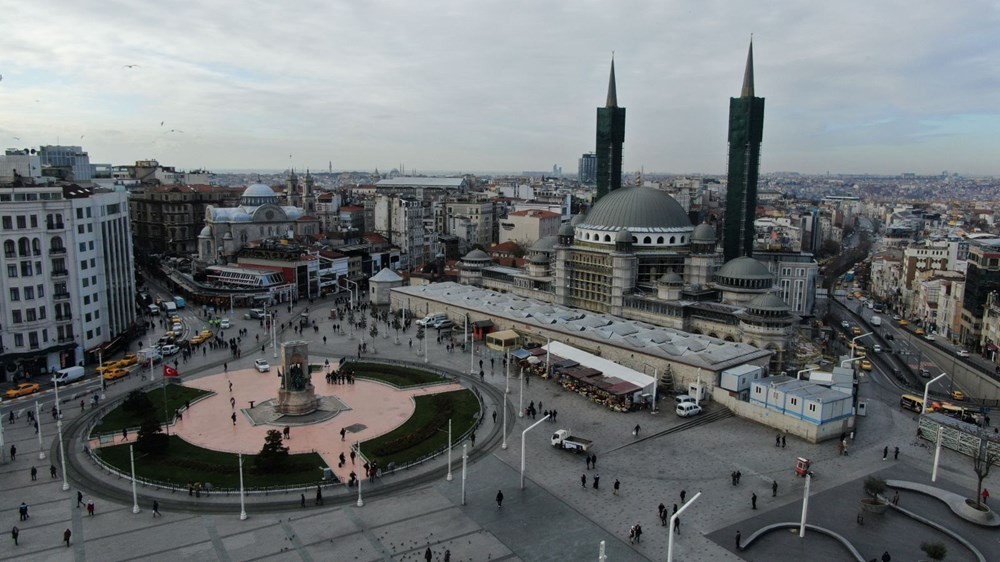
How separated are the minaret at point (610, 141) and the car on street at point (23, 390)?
76571 mm

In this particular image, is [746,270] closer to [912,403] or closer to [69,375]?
[912,403]

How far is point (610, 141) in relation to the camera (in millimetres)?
102688

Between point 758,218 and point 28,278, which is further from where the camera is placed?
point 758,218

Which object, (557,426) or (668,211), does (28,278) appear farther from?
(668,211)

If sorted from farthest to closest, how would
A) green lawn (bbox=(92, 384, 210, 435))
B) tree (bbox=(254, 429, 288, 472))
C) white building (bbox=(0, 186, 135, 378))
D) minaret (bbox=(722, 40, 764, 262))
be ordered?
minaret (bbox=(722, 40, 764, 262))
white building (bbox=(0, 186, 135, 378))
green lawn (bbox=(92, 384, 210, 435))
tree (bbox=(254, 429, 288, 472))

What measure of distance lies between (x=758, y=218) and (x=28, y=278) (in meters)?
172

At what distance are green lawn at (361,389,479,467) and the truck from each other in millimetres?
5888

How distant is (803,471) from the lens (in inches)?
1427

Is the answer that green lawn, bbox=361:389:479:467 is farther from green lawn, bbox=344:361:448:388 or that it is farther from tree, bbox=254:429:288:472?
tree, bbox=254:429:288:472

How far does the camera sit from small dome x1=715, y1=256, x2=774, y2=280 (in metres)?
62.8

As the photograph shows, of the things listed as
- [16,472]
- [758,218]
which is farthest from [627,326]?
[758,218]

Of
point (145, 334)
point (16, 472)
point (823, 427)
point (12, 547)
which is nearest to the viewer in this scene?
point (12, 547)

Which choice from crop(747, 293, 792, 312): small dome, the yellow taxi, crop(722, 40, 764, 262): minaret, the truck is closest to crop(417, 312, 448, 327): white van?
the yellow taxi

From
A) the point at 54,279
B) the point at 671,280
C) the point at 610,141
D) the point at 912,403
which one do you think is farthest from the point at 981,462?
the point at 610,141
